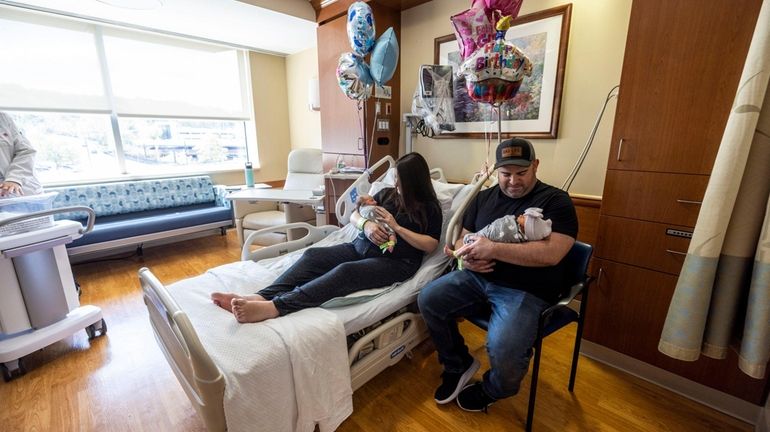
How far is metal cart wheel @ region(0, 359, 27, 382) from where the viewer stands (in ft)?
5.33

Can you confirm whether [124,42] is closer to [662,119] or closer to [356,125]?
[356,125]

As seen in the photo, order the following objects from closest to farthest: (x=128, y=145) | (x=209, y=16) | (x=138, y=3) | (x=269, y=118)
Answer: (x=138, y=3)
(x=209, y=16)
(x=128, y=145)
(x=269, y=118)

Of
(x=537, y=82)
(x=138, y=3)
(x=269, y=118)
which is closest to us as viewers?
(x=537, y=82)

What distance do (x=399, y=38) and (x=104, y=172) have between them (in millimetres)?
3495

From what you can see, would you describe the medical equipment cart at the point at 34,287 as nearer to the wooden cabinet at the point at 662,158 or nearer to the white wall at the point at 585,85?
the white wall at the point at 585,85

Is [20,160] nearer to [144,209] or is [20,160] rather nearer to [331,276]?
[144,209]

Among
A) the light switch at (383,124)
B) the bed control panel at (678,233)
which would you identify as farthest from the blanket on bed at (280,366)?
the light switch at (383,124)

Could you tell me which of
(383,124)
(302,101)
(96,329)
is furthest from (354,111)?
(96,329)

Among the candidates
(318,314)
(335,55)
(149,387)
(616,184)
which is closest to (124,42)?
(335,55)

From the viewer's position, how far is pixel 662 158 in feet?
4.54

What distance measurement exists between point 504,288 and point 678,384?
0.98m

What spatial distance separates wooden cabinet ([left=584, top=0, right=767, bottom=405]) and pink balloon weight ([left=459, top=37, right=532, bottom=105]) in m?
0.45

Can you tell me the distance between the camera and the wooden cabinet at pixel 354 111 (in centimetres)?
278

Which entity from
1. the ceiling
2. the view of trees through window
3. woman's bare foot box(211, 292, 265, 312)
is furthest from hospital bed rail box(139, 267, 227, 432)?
the view of trees through window
